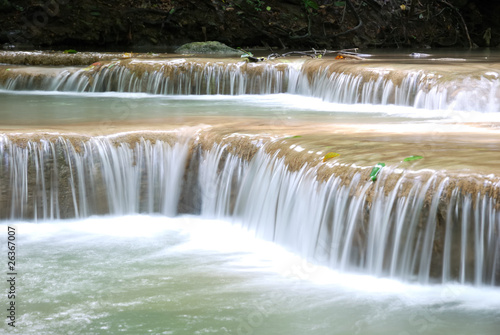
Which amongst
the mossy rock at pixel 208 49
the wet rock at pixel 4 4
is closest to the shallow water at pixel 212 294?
the mossy rock at pixel 208 49

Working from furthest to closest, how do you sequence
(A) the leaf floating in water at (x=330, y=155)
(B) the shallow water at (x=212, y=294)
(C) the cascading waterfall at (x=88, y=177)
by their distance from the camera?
1. (C) the cascading waterfall at (x=88, y=177)
2. (A) the leaf floating in water at (x=330, y=155)
3. (B) the shallow water at (x=212, y=294)

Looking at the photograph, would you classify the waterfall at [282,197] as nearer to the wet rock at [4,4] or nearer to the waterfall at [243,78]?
the waterfall at [243,78]

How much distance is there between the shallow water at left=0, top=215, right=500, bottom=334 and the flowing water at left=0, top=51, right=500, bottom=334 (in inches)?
0.6

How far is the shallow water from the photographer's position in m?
4.01

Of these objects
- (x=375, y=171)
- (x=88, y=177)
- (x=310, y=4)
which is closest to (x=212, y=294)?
(x=375, y=171)

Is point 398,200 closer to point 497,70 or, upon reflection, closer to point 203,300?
point 203,300

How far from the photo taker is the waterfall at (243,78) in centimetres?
952

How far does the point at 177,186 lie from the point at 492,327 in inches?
138

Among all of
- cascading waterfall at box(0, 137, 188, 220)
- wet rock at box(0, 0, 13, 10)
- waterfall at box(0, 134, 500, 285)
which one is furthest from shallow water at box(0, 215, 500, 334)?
wet rock at box(0, 0, 13, 10)

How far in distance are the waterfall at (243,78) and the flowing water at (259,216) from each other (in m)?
0.49

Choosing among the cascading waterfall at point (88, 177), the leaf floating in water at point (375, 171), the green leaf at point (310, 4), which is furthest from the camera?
the green leaf at point (310, 4)

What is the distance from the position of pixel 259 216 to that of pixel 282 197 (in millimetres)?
361

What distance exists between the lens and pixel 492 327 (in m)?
3.87

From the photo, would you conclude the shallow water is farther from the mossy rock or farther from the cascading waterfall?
the mossy rock
